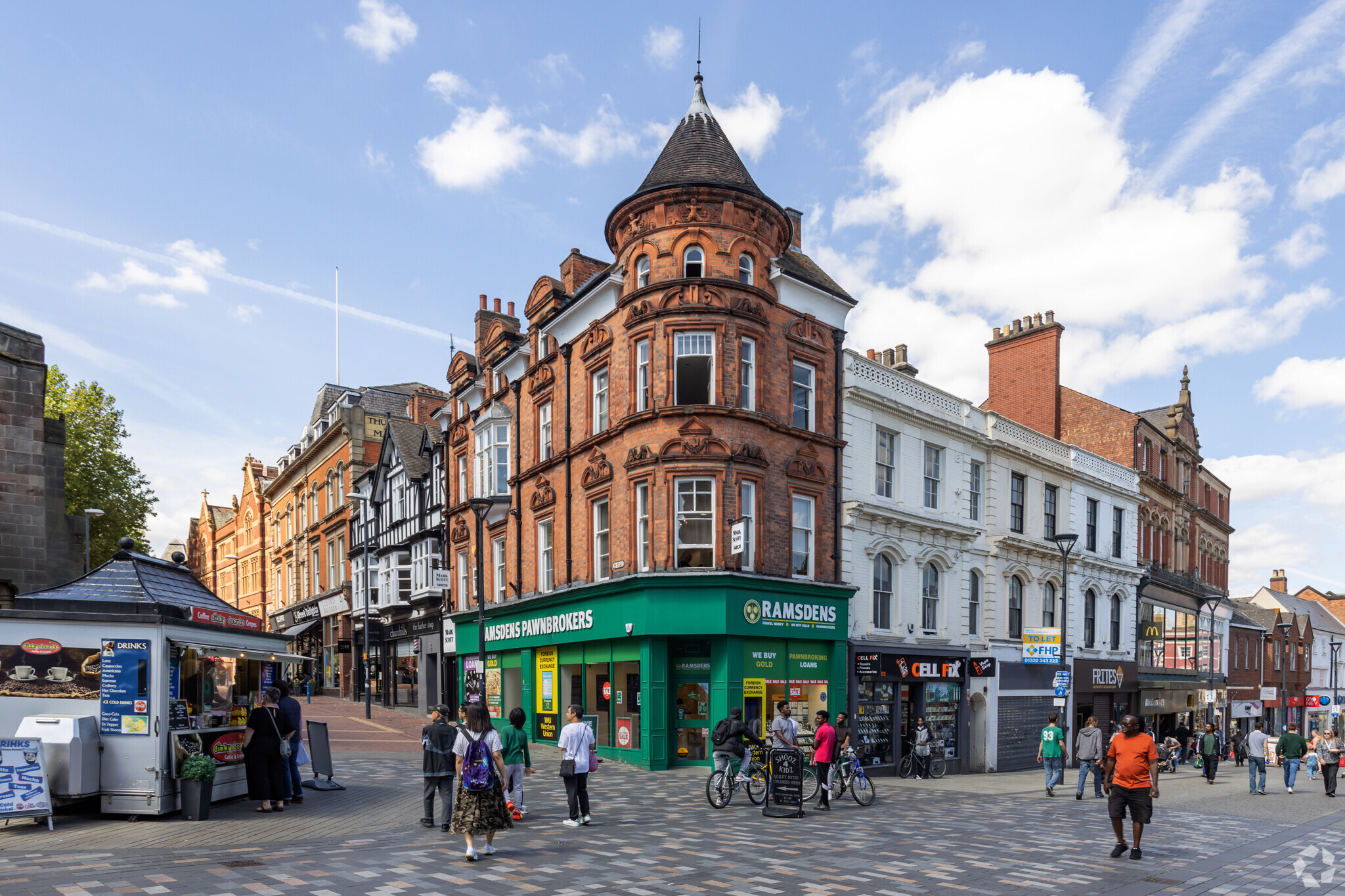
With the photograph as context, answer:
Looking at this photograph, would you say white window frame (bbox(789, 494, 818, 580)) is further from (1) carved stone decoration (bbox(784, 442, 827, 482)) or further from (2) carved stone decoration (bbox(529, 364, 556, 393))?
(2) carved stone decoration (bbox(529, 364, 556, 393))

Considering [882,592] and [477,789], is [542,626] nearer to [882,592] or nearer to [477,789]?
[882,592]

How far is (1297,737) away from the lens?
22.5 m

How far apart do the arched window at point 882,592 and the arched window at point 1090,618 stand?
12110 millimetres

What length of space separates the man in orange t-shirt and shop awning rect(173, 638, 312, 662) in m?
12.3

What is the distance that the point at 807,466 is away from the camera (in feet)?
76.0

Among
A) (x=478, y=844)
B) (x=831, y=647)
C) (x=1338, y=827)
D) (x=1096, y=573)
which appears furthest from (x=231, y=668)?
(x=1096, y=573)

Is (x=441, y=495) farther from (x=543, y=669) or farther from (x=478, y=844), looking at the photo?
(x=478, y=844)

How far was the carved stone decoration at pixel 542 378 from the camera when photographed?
2672 cm

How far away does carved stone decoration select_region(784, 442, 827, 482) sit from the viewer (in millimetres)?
22766

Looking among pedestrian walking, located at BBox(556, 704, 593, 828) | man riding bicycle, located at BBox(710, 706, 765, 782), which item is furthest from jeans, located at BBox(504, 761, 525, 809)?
man riding bicycle, located at BBox(710, 706, 765, 782)

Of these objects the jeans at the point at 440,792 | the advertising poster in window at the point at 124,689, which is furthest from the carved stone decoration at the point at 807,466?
the advertising poster in window at the point at 124,689

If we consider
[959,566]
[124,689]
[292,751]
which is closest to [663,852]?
[292,751]

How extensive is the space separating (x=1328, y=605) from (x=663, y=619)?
9581cm

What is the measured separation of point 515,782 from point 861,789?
6756 millimetres
